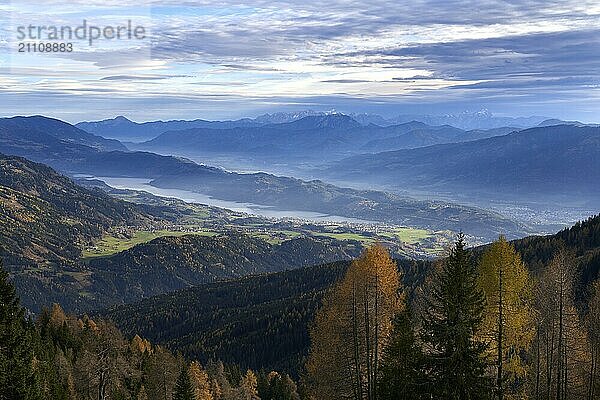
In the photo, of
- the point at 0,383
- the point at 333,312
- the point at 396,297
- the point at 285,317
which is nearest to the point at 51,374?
the point at 0,383

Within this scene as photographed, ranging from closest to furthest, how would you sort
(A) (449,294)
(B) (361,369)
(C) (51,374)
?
(A) (449,294)
(B) (361,369)
(C) (51,374)

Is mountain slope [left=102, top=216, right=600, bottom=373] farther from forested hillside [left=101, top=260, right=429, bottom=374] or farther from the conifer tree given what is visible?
the conifer tree

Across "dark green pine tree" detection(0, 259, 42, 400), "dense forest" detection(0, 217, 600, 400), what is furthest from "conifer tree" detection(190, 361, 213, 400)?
"dark green pine tree" detection(0, 259, 42, 400)

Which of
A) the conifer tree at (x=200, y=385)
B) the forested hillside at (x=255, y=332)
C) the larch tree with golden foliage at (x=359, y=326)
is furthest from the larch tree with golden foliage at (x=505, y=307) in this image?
the forested hillside at (x=255, y=332)

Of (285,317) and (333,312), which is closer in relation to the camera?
(333,312)

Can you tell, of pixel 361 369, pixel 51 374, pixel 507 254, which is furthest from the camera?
pixel 51 374

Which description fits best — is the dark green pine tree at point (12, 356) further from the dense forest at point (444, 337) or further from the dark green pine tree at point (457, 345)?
the dark green pine tree at point (457, 345)

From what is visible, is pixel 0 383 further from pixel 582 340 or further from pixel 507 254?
pixel 582 340
